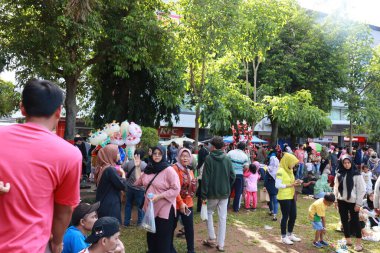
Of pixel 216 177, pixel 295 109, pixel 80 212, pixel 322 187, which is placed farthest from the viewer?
pixel 295 109

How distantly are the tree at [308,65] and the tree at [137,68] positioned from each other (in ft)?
22.2

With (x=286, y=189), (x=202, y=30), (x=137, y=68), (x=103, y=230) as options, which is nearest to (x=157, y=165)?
(x=103, y=230)

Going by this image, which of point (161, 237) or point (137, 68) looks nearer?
point (161, 237)

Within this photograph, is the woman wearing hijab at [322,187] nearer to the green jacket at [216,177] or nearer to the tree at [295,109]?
the tree at [295,109]

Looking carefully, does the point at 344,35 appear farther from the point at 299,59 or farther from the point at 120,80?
the point at 120,80

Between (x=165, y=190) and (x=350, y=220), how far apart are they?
4057mm

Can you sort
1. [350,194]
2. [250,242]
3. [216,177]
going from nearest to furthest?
[216,177], [350,194], [250,242]

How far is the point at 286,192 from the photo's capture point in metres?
6.68

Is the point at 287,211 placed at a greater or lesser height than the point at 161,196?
lesser

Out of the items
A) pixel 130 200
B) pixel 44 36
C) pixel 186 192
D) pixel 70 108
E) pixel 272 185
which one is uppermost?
pixel 44 36

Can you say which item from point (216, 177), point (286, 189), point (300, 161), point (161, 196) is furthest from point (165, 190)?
point (300, 161)

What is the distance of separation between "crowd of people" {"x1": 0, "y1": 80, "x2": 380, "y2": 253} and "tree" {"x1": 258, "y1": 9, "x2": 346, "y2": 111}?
735 centimetres

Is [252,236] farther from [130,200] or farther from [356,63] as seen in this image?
[356,63]

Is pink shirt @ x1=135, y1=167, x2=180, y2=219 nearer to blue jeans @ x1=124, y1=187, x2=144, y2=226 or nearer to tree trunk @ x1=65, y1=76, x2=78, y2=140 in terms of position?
blue jeans @ x1=124, y1=187, x2=144, y2=226
